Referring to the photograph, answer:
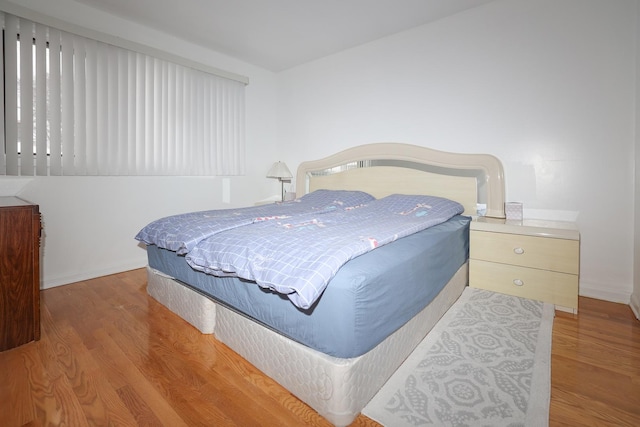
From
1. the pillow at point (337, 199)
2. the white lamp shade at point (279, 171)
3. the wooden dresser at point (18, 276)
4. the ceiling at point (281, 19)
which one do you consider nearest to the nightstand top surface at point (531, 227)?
the pillow at point (337, 199)

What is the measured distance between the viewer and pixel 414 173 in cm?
314

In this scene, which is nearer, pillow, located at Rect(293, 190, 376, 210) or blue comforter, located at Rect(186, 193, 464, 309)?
blue comforter, located at Rect(186, 193, 464, 309)

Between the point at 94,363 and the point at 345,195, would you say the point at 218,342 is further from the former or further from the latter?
the point at 345,195

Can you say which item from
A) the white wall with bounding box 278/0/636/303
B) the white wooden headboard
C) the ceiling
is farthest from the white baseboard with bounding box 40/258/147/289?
the white wall with bounding box 278/0/636/303

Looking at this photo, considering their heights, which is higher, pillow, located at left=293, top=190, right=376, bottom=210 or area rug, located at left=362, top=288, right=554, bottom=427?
pillow, located at left=293, top=190, right=376, bottom=210

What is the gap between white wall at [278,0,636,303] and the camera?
2.26m

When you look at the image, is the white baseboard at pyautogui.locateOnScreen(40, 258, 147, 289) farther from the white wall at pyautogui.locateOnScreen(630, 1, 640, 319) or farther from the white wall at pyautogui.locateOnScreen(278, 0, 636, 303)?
the white wall at pyautogui.locateOnScreen(630, 1, 640, 319)

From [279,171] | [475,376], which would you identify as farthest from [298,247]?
[279,171]

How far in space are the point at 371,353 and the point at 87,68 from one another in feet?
11.1

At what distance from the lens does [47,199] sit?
2623 mm

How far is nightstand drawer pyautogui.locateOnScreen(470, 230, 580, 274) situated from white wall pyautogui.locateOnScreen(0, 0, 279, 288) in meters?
3.00

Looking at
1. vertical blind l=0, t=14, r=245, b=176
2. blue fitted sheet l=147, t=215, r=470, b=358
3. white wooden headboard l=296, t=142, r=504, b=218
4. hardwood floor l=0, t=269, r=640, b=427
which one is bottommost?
hardwood floor l=0, t=269, r=640, b=427

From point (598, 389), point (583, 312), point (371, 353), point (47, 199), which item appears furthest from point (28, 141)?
point (583, 312)

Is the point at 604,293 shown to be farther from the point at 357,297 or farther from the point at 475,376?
the point at 357,297
